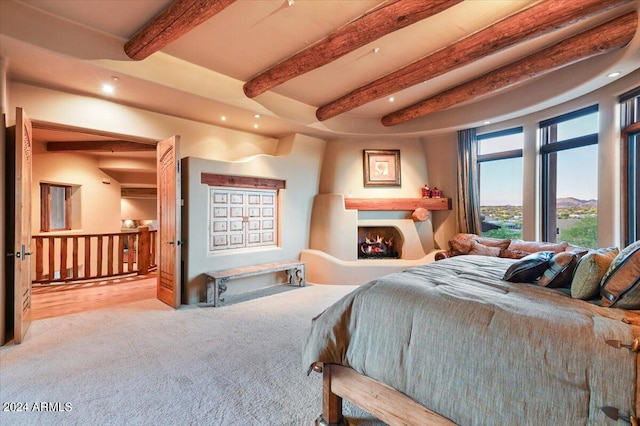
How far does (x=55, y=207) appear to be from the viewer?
21.6ft

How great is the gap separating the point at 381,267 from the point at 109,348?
3.93 metres

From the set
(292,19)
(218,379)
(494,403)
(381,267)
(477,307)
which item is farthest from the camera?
(381,267)

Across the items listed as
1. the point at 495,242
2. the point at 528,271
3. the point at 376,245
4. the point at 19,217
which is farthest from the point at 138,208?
the point at 528,271

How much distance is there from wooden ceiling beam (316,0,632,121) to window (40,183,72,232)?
707 centimetres

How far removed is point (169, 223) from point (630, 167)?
5.83m

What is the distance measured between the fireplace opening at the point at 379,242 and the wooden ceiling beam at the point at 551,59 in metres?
2.47

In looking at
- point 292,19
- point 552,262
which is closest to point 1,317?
point 292,19

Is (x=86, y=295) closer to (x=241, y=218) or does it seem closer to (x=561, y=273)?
(x=241, y=218)

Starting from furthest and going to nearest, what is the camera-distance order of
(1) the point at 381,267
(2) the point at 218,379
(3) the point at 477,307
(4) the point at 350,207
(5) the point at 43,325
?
1. (4) the point at 350,207
2. (1) the point at 381,267
3. (5) the point at 43,325
4. (2) the point at 218,379
5. (3) the point at 477,307

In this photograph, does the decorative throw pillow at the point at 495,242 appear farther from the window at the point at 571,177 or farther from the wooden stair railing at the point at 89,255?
the wooden stair railing at the point at 89,255

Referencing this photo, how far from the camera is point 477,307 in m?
1.40

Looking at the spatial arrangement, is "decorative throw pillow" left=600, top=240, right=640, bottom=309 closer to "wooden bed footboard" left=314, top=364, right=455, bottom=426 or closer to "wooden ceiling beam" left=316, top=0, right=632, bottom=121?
"wooden bed footboard" left=314, top=364, right=455, bottom=426

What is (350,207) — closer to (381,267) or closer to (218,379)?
(381,267)

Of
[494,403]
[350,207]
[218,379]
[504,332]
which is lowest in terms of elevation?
[218,379]
